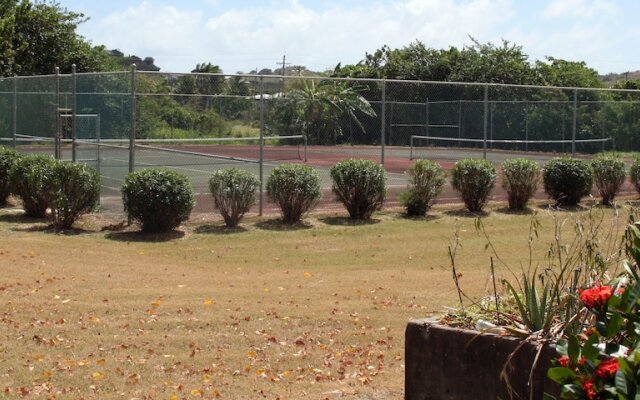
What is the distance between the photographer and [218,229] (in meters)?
16.7

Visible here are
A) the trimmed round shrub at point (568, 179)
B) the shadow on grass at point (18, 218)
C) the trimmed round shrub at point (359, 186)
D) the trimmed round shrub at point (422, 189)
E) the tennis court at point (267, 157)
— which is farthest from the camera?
the tennis court at point (267, 157)

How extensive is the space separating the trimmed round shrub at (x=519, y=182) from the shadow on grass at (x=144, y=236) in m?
6.93

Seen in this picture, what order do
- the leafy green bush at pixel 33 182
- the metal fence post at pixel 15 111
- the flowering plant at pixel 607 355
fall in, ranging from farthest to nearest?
the metal fence post at pixel 15 111 → the leafy green bush at pixel 33 182 → the flowering plant at pixel 607 355

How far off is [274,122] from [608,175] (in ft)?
24.1

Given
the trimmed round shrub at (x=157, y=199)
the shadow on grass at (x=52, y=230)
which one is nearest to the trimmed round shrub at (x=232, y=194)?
the trimmed round shrub at (x=157, y=199)

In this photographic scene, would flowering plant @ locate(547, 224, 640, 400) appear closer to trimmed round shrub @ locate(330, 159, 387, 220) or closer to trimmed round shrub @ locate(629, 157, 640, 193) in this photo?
trimmed round shrub @ locate(330, 159, 387, 220)

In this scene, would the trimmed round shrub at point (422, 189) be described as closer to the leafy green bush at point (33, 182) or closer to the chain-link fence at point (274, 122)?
the chain-link fence at point (274, 122)

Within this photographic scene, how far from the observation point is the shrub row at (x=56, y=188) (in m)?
16.6

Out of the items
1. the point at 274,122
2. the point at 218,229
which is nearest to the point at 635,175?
the point at 274,122

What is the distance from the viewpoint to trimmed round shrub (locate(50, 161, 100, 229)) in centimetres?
1655

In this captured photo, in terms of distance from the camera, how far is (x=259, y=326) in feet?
29.4

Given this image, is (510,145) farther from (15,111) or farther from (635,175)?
(15,111)

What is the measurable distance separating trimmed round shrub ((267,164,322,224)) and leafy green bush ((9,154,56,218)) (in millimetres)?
3891

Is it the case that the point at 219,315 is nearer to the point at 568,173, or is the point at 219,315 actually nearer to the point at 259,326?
the point at 259,326
